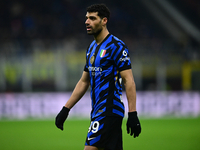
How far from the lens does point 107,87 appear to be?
4.00 m

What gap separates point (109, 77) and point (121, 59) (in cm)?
26

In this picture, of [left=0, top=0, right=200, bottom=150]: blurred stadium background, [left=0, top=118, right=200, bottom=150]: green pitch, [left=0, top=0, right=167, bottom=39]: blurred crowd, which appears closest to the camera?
[left=0, top=118, right=200, bottom=150]: green pitch

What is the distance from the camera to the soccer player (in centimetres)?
390

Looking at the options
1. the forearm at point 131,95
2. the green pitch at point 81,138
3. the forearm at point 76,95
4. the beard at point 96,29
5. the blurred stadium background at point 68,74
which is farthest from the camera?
the blurred stadium background at point 68,74

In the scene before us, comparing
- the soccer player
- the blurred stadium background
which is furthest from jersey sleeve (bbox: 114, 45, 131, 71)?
the blurred stadium background

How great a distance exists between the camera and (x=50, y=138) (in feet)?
32.0

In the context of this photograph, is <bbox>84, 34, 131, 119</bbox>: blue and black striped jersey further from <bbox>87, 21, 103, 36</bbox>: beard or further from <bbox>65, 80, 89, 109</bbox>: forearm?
<bbox>65, 80, 89, 109</bbox>: forearm

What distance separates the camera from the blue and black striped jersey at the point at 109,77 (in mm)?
3986

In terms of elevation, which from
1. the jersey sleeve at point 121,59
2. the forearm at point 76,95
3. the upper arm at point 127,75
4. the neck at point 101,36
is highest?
the neck at point 101,36

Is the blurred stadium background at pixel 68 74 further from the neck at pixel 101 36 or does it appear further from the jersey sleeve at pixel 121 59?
the jersey sleeve at pixel 121 59

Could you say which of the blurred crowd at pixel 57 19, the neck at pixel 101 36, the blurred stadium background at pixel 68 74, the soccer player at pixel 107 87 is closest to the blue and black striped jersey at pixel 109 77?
the soccer player at pixel 107 87

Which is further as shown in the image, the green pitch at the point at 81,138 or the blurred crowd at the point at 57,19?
the blurred crowd at the point at 57,19

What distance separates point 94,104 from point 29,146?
4.66 m

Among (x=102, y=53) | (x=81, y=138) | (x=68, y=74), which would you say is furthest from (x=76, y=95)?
(x=68, y=74)
